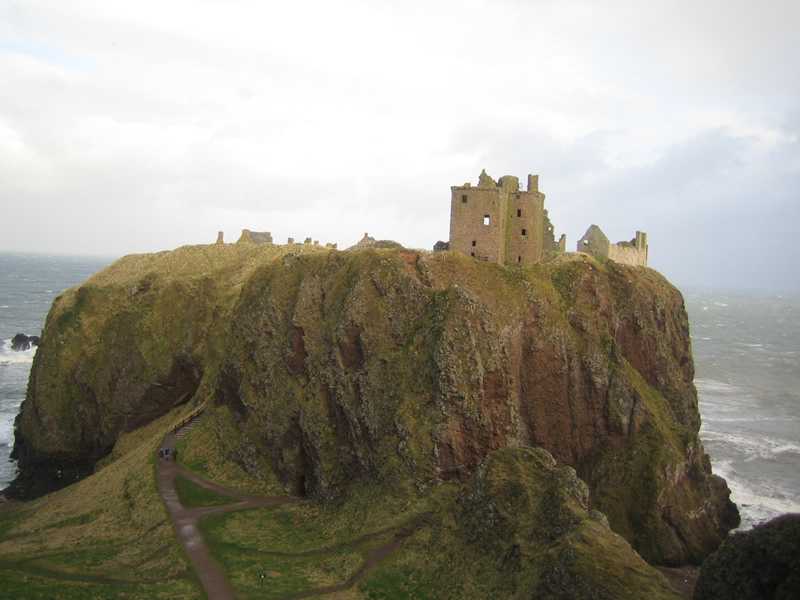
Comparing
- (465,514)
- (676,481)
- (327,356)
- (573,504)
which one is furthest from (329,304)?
(676,481)

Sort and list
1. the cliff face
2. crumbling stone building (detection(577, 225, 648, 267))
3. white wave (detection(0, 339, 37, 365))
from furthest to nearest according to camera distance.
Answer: white wave (detection(0, 339, 37, 365)) < crumbling stone building (detection(577, 225, 648, 267)) < the cliff face

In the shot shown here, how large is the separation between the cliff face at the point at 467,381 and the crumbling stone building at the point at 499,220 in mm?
3647

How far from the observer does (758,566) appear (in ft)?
86.1

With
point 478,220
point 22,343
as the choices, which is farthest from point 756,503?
point 22,343

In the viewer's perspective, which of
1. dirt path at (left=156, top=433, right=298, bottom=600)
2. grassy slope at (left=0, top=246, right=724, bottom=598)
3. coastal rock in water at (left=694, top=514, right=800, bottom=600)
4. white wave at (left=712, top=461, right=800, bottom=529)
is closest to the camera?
coastal rock in water at (left=694, top=514, right=800, bottom=600)

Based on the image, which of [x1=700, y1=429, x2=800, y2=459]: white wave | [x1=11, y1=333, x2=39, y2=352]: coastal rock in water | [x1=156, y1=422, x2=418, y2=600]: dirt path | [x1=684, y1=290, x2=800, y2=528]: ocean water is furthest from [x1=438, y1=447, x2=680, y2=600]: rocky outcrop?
[x1=11, y1=333, x2=39, y2=352]: coastal rock in water

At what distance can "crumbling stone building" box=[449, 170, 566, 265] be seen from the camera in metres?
57.0

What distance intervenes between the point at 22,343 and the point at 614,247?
337 ft

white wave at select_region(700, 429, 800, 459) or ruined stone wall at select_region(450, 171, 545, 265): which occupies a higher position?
ruined stone wall at select_region(450, 171, 545, 265)

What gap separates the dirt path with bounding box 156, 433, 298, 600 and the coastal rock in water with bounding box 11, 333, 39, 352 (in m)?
75.2

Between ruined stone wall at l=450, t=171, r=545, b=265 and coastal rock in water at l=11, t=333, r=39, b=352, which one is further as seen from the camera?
coastal rock in water at l=11, t=333, r=39, b=352

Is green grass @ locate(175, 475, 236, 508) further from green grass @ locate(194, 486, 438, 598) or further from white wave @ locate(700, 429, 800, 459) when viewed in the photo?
white wave @ locate(700, 429, 800, 459)

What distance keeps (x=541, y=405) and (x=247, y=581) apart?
24779 mm

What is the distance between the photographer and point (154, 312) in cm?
7244
